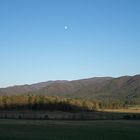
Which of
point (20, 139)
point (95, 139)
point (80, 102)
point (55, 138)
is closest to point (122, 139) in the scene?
point (95, 139)

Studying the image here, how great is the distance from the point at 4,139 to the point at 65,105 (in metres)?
127

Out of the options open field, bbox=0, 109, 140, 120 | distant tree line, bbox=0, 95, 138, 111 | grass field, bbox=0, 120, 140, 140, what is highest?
distant tree line, bbox=0, 95, 138, 111

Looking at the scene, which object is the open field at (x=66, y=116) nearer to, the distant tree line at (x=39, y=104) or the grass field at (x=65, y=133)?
the distant tree line at (x=39, y=104)

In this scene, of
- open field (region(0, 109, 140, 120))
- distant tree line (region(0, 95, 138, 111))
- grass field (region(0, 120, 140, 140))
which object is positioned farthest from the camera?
distant tree line (region(0, 95, 138, 111))

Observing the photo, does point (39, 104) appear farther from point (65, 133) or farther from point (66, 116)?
point (65, 133)

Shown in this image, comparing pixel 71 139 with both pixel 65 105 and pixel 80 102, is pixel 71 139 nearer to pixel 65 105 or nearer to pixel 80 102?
pixel 65 105

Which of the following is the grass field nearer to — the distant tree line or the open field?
the open field

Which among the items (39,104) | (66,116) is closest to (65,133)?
(66,116)

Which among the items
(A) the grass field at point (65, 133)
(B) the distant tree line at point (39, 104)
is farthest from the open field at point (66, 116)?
(A) the grass field at point (65, 133)

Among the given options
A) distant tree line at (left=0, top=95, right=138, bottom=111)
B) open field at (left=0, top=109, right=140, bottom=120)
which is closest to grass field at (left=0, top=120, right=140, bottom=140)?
open field at (left=0, top=109, right=140, bottom=120)

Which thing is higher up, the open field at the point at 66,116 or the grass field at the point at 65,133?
the open field at the point at 66,116

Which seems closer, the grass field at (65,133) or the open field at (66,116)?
the grass field at (65,133)

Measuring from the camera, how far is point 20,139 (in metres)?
53.5

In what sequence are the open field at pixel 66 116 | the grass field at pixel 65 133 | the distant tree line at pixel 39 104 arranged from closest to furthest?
the grass field at pixel 65 133, the open field at pixel 66 116, the distant tree line at pixel 39 104
